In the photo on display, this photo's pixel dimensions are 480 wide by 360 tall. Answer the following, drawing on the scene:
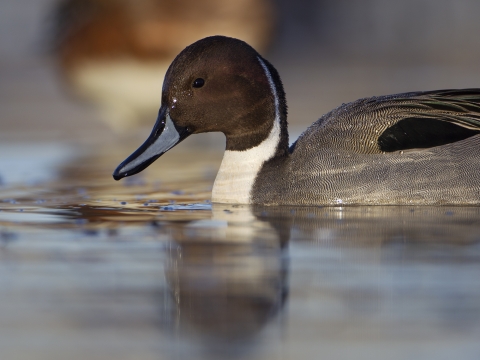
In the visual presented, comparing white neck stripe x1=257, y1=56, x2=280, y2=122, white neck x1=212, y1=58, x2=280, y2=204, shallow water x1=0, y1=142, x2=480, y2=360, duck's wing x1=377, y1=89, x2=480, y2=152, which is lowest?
shallow water x1=0, y1=142, x2=480, y2=360

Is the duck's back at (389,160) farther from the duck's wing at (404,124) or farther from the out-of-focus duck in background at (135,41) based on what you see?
the out-of-focus duck in background at (135,41)

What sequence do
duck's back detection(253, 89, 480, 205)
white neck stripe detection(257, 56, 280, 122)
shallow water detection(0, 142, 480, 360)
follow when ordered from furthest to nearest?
white neck stripe detection(257, 56, 280, 122), duck's back detection(253, 89, 480, 205), shallow water detection(0, 142, 480, 360)

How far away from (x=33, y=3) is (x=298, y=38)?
15.5 ft

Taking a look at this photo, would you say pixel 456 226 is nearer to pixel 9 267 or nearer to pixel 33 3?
pixel 9 267

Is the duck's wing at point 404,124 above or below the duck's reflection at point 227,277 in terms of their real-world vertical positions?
above

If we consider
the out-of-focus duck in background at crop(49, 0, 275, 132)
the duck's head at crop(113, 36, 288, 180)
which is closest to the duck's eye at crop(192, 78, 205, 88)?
the duck's head at crop(113, 36, 288, 180)

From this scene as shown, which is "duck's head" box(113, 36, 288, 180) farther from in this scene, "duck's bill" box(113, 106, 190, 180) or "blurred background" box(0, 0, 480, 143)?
"blurred background" box(0, 0, 480, 143)

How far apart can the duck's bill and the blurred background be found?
3.99 meters

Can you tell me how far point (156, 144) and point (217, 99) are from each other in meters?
0.39

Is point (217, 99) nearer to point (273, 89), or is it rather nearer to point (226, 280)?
point (273, 89)

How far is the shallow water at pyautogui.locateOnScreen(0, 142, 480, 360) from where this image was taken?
287cm

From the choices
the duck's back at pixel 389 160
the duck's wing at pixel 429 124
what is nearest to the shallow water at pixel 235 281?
the duck's back at pixel 389 160

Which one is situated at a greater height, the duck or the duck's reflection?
the duck

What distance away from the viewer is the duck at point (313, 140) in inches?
A: 209
